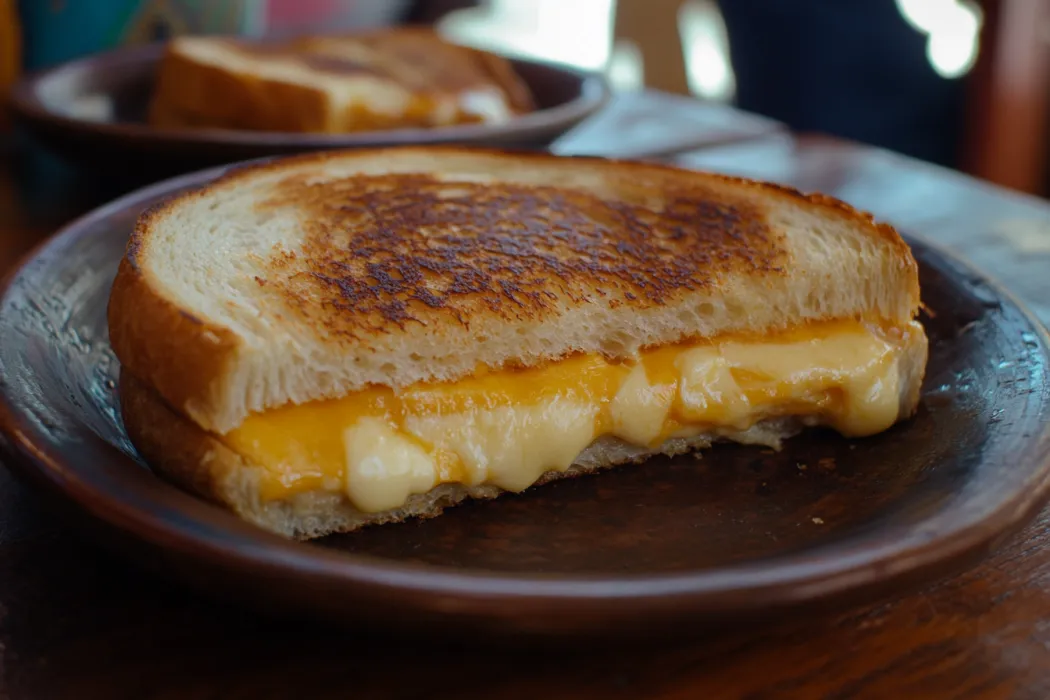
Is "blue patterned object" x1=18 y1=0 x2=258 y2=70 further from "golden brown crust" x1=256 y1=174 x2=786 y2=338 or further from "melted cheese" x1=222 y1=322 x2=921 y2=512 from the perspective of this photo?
"melted cheese" x1=222 y1=322 x2=921 y2=512

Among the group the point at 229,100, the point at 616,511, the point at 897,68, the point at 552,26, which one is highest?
the point at 229,100

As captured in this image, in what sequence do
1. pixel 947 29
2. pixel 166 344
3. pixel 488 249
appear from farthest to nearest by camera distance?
pixel 947 29
pixel 488 249
pixel 166 344

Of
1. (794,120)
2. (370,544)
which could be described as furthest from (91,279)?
(794,120)

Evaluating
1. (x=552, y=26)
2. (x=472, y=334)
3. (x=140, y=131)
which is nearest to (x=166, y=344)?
(x=472, y=334)

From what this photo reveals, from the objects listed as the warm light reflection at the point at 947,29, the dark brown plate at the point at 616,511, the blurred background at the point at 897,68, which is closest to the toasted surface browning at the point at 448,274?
the dark brown plate at the point at 616,511

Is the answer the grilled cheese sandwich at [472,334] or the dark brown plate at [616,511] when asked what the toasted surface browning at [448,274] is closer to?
the grilled cheese sandwich at [472,334]

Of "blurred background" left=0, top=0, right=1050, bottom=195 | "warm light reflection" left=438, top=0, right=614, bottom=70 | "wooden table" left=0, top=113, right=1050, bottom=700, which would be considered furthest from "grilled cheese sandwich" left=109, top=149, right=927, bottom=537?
"warm light reflection" left=438, top=0, right=614, bottom=70

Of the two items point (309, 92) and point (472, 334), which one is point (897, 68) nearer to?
point (309, 92)
